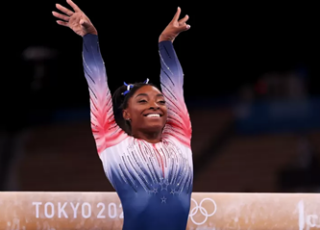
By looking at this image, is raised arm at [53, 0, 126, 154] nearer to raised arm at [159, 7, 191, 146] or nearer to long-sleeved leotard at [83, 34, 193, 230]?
long-sleeved leotard at [83, 34, 193, 230]

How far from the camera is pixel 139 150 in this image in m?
1.87

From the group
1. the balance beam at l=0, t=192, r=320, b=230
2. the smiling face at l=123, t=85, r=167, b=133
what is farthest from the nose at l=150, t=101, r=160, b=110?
the balance beam at l=0, t=192, r=320, b=230

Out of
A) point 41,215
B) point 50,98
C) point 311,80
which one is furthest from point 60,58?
point 311,80

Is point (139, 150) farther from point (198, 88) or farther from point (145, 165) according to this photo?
point (198, 88)

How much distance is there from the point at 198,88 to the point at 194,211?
3.29 feet

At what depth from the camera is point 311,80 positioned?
3176 millimetres

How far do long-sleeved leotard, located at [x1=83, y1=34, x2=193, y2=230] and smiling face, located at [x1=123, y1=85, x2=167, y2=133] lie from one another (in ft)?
0.21

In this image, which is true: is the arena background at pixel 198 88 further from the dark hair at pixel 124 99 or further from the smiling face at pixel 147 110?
the smiling face at pixel 147 110

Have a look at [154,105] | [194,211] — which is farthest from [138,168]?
[194,211]

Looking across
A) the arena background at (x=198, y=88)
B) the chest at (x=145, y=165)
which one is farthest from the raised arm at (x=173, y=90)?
the arena background at (x=198, y=88)

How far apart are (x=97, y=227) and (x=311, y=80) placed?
1.69 metres

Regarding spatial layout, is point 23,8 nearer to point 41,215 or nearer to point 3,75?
point 3,75

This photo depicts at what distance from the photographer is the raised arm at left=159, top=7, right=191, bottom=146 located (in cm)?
199

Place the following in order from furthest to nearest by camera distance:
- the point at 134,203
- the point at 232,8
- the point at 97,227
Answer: the point at 232,8 < the point at 97,227 < the point at 134,203
